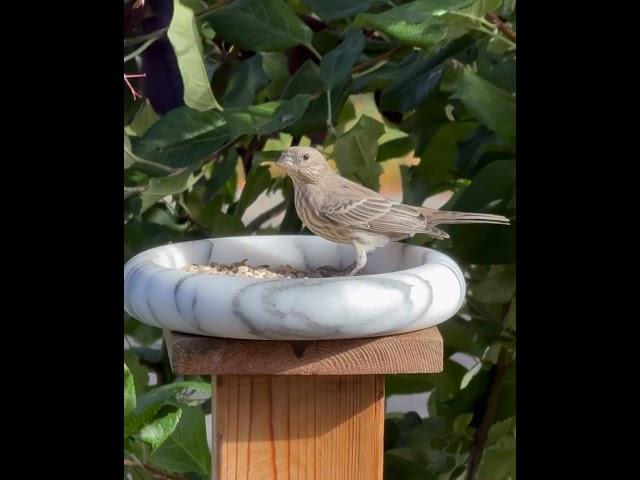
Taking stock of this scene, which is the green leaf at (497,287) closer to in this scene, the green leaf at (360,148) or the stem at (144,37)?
the green leaf at (360,148)

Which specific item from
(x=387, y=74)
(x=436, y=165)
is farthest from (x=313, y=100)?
(x=436, y=165)

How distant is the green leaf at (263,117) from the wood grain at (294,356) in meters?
0.53

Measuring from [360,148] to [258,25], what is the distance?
28 cm

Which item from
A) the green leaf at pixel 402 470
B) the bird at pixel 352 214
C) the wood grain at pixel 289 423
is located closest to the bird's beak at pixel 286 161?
the bird at pixel 352 214

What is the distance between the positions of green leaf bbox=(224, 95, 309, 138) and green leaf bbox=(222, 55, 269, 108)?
0.15 m

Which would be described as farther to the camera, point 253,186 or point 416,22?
point 253,186

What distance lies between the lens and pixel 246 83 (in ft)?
6.26

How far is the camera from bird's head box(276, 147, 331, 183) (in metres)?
1.64

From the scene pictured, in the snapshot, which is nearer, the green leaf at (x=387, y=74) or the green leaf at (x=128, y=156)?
the green leaf at (x=128, y=156)

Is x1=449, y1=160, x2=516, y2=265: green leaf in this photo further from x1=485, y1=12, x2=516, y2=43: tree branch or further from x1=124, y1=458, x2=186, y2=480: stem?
x1=124, y1=458, x2=186, y2=480: stem

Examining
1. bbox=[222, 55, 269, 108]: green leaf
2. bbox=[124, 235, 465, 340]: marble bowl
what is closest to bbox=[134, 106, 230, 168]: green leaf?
bbox=[222, 55, 269, 108]: green leaf

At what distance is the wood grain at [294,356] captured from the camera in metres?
1.22

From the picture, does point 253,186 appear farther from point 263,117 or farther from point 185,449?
point 185,449

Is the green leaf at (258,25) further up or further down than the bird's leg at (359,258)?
further up
